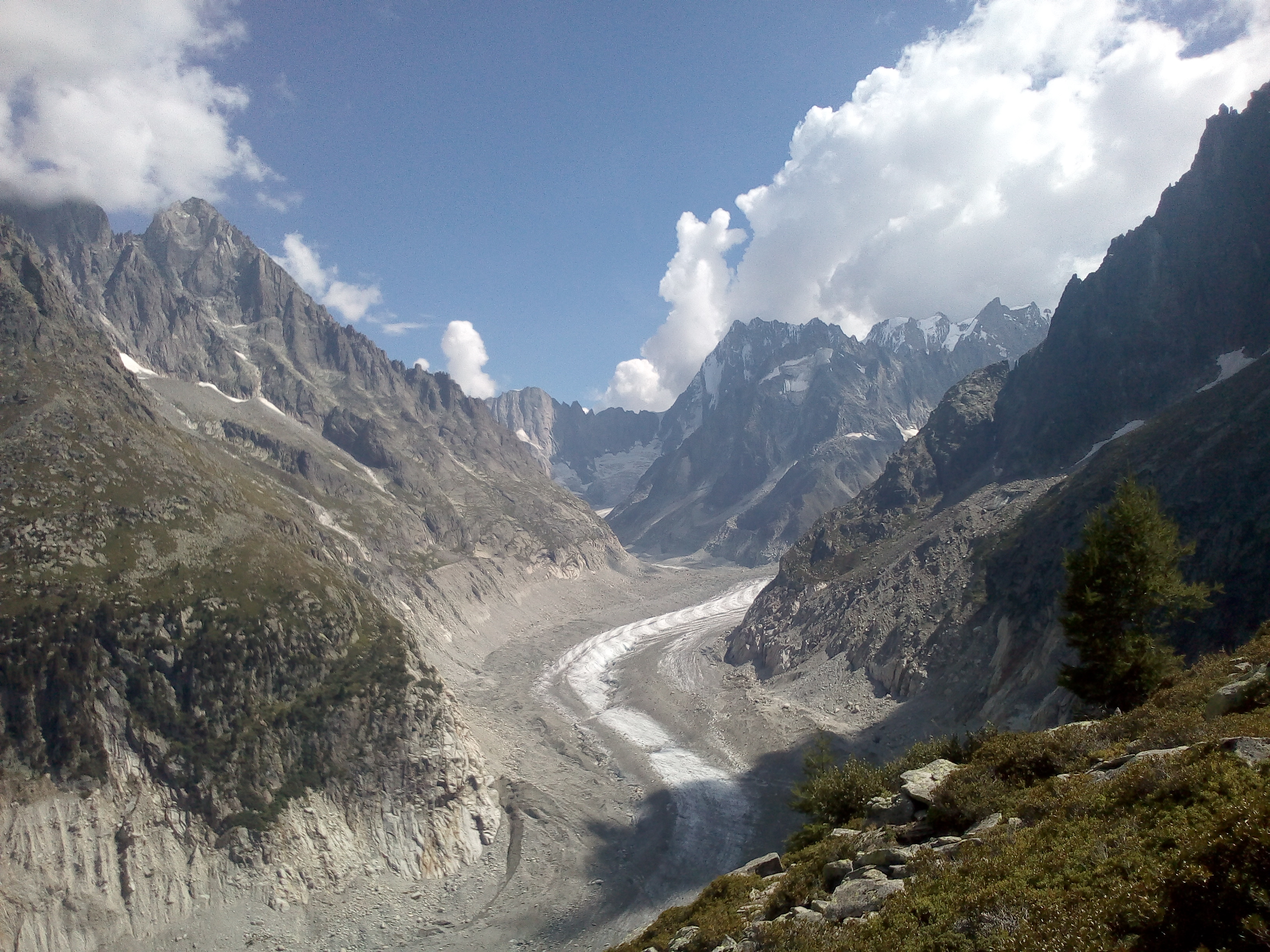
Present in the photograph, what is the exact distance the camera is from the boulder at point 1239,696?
17438 millimetres

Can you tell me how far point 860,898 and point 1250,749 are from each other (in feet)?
27.9

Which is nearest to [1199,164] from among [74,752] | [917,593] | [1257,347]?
[1257,347]

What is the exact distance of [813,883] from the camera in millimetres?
19484

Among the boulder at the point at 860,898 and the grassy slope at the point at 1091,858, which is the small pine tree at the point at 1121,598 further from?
the boulder at the point at 860,898

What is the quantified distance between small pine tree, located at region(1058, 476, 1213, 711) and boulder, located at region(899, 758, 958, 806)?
1401cm

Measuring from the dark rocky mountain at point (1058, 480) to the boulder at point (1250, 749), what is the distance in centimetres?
3906

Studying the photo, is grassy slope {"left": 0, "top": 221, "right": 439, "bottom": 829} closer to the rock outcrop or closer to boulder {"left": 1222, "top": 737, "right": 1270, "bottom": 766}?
the rock outcrop

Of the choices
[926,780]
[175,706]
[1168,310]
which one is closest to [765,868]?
[926,780]

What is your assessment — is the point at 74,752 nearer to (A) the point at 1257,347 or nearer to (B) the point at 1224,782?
(B) the point at 1224,782

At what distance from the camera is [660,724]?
99.7 m

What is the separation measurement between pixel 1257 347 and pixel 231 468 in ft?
575

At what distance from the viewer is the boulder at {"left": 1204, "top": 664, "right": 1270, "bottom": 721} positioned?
687 inches

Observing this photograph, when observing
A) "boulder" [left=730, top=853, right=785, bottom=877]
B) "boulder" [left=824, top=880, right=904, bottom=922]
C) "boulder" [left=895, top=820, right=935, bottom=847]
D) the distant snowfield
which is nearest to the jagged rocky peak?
the distant snowfield

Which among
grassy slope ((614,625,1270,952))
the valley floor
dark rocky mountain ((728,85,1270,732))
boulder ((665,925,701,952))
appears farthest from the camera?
dark rocky mountain ((728,85,1270,732))
